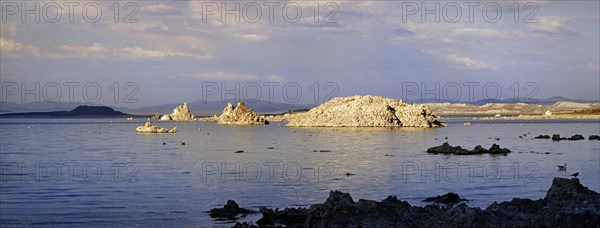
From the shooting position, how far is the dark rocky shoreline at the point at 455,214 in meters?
18.4

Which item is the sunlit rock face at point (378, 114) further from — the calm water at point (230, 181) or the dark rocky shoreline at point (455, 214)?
the dark rocky shoreline at point (455, 214)

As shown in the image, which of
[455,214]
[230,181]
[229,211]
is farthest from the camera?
[230,181]

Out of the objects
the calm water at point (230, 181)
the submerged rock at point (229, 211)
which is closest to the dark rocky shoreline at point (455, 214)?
the submerged rock at point (229, 211)

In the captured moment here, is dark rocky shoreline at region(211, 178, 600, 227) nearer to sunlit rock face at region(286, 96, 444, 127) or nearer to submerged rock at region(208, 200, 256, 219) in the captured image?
submerged rock at region(208, 200, 256, 219)

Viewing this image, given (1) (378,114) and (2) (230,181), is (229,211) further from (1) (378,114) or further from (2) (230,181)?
(1) (378,114)

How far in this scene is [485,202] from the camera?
92.9ft

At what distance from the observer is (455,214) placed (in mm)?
18859

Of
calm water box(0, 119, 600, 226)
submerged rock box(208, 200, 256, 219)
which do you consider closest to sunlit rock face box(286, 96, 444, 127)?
calm water box(0, 119, 600, 226)

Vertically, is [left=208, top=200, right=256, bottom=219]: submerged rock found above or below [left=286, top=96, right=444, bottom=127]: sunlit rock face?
below

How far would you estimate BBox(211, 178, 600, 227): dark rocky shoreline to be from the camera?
18359 mm

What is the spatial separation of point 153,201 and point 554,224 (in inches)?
689

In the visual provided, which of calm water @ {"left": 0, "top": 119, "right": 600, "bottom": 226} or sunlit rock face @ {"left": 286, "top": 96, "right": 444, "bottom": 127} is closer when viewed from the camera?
calm water @ {"left": 0, "top": 119, "right": 600, "bottom": 226}

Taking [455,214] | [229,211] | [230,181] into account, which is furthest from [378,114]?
[455,214]

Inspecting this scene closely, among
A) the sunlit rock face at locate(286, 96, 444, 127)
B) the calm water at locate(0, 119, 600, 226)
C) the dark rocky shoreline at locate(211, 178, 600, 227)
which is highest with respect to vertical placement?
the sunlit rock face at locate(286, 96, 444, 127)
